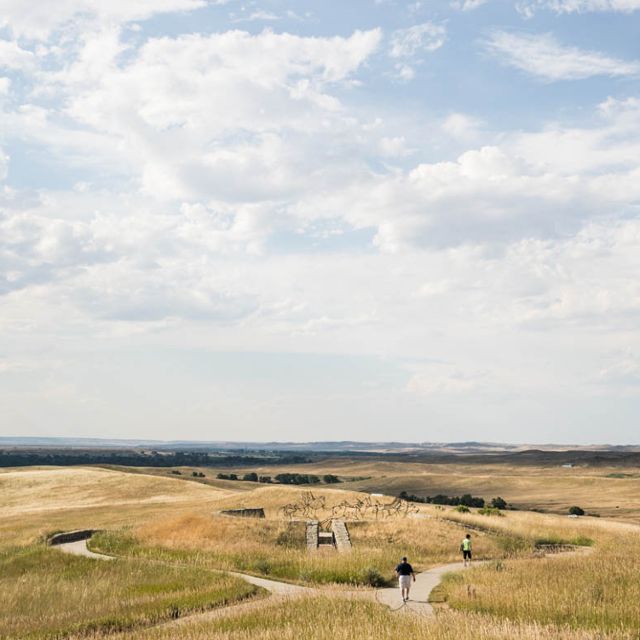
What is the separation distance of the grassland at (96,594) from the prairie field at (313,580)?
0.07 meters

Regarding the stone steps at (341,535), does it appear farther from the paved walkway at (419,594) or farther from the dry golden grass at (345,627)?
the dry golden grass at (345,627)

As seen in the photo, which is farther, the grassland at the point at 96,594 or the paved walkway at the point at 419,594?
the paved walkway at the point at 419,594

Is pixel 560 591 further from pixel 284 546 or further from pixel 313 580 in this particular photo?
pixel 284 546

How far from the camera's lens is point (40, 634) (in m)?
19.3

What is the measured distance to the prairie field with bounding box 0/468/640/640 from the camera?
59.5 ft

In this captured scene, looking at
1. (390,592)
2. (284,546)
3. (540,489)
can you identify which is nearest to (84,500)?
(284,546)

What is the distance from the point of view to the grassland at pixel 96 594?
20591 mm

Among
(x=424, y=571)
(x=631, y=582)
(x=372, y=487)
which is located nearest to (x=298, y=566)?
(x=424, y=571)

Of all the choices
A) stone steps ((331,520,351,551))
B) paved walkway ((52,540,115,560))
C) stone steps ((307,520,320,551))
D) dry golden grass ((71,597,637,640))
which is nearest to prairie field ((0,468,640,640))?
dry golden grass ((71,597,637,640))

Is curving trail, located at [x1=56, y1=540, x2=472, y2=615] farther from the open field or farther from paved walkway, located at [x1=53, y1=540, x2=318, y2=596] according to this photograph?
the open field

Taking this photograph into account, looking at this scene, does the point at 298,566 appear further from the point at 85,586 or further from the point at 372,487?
the point at 372,487

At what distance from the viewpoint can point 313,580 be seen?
27734mm

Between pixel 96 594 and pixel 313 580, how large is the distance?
7.94m

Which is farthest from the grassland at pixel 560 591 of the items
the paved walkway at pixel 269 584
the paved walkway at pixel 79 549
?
the paved walkway at pixel 79 549
